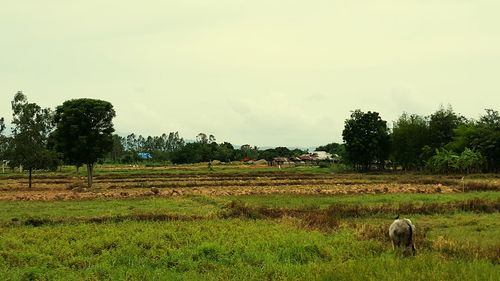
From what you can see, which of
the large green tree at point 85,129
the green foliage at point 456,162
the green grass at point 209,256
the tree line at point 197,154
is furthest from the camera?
the tree line at point 197,154

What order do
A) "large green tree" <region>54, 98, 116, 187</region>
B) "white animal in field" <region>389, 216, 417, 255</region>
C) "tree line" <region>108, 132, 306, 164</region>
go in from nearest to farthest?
"white animal in field" <region>389, 216, 417, 255</region> < "large green tree" <region>54, 98, 116, 187</region> < "tree line" <region>108, 132, 306, 164</region>

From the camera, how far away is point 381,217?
24.3 meters

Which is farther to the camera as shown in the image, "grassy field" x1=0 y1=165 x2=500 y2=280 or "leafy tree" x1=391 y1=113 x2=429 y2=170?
"leafy tree" x1=391 y1=113 x2=429 y2=170

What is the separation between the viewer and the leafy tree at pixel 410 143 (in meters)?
83.7

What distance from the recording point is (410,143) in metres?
83.6

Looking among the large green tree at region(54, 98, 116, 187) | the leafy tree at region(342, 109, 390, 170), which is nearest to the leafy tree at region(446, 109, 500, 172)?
the leafy tree at region(342, 109, 390, 170)

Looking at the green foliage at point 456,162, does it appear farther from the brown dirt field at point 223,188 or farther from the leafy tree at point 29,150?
the leafy tree at point 29,150

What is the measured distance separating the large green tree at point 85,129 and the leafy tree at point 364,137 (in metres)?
48.2

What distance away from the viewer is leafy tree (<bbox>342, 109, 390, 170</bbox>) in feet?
277

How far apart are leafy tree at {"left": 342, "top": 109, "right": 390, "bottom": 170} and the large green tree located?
158ft

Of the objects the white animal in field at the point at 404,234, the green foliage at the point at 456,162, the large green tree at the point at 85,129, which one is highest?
the large green tree at the point at 85,129

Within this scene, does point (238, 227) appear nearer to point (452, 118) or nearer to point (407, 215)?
point (407, 215)

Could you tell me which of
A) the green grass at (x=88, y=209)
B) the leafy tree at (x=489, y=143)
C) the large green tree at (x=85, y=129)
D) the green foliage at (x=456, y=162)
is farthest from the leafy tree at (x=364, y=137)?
the green grass at (x=88, y=209)

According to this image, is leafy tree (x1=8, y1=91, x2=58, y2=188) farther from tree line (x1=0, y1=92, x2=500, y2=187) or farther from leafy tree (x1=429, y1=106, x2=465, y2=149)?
leafy tree (x1=429, y1=106, x2=465, y2=149)
